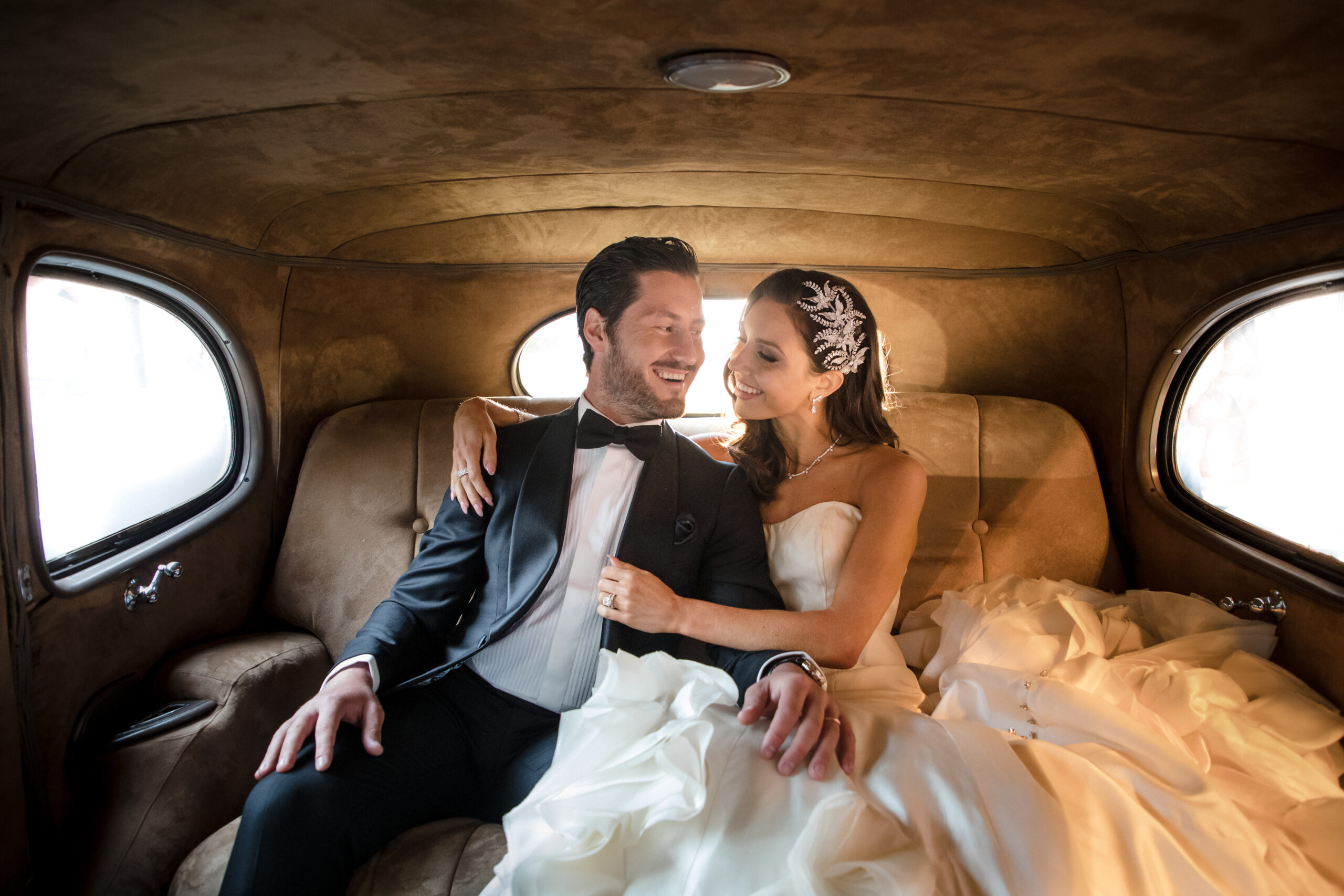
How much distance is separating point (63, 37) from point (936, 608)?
9.14ft

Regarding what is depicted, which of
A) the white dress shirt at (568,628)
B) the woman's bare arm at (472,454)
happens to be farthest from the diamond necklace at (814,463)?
the woman's bare arm at (472,454)

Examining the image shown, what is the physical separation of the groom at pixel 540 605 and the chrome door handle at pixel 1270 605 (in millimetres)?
1541

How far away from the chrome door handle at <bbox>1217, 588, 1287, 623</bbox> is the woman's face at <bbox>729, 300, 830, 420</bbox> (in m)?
1.49

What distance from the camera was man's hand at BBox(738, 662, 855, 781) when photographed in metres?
1.61

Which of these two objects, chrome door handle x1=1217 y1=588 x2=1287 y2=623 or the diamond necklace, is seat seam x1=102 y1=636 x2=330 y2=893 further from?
chrome door handle x1=1217 y1=588 x2=1287 y2=623

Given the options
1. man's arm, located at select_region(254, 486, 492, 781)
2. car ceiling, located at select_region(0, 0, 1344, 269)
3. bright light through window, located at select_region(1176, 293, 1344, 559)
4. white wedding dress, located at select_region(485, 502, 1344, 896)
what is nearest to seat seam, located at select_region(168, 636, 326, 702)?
man's arm, located at select_region(254, 486, 492, 781)

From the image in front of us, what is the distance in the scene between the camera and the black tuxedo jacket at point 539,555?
2.08 meters

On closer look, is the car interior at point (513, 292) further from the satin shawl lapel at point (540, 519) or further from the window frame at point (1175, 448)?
the satin shawl lapel at point (540, 519)

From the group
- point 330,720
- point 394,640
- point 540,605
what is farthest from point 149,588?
point 540,605

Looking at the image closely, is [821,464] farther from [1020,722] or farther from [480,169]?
[480,169]

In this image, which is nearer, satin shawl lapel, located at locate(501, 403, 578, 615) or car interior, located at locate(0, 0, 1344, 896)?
car interior, located at locate(0, 0, 1344, 896)

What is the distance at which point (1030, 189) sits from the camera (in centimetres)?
259

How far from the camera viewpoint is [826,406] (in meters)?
2.56

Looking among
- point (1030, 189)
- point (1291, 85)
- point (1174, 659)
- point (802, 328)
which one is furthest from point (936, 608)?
point (1291, 85)
